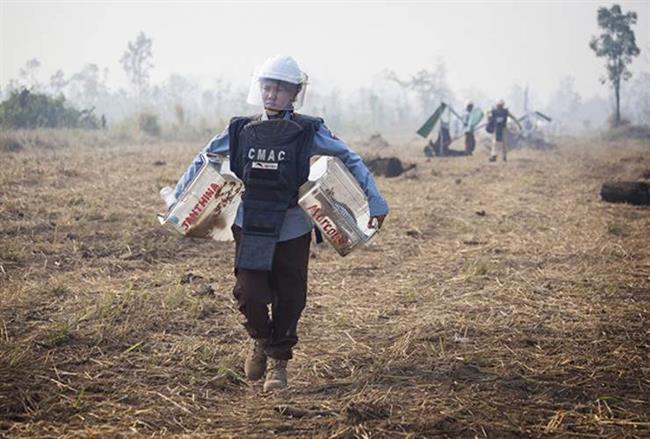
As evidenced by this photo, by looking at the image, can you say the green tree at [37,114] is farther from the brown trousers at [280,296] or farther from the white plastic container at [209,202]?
the brown trousers at [280,296]

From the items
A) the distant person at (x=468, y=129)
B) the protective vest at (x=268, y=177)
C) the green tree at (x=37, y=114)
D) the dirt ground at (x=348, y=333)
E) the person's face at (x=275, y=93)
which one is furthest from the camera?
the green tree at (x=37, y=114)

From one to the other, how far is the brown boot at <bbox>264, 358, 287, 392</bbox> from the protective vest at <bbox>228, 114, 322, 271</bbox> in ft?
1.94

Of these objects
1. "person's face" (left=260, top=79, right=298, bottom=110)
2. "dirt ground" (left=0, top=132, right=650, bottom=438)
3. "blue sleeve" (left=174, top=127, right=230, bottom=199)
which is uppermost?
"person's face" (left=260, top=79, right=298, bottom=110)

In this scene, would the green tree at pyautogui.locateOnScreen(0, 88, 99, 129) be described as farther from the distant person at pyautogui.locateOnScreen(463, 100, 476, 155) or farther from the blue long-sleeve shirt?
the blue long-sleeve shirt

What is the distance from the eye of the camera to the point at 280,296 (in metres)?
3.85

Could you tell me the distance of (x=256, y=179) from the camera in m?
3.70

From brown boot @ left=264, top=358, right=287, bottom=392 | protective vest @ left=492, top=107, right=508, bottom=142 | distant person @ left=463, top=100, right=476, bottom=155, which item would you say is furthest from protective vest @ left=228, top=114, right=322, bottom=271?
distant person @ left=463, top=100, right=476, bottom=155

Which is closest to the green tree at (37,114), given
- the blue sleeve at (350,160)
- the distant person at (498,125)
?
the distant person at (498,125)

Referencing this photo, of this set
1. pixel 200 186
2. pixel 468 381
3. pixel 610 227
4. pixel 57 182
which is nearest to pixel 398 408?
pixel 468 381

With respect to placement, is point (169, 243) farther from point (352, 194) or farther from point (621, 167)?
point (621, 167)

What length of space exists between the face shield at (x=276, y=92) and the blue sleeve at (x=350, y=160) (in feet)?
0.77

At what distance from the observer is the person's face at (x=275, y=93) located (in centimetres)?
378

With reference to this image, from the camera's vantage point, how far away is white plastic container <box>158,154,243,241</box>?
3.88 m

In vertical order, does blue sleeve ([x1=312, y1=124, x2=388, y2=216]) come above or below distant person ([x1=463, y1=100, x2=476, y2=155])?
above
